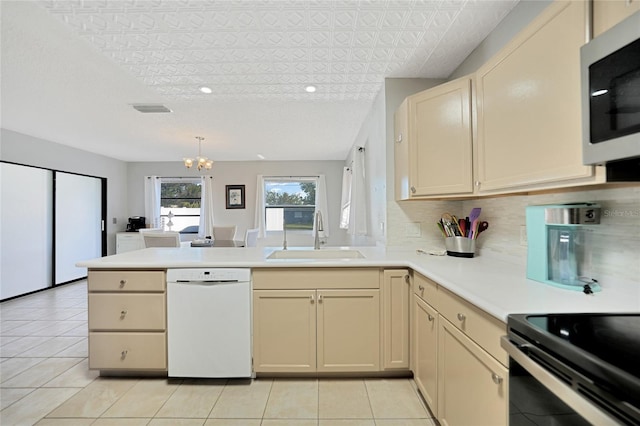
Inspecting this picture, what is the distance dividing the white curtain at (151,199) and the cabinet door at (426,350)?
250 inches

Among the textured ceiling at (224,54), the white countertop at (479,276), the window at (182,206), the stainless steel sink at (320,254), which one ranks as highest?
the textured ceiling at (224,54)

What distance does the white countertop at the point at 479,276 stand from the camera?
1049 mm

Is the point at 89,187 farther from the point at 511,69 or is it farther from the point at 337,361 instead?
the point at 511,69

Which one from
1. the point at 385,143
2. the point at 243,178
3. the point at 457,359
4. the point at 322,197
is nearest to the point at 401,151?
the point at 385,143

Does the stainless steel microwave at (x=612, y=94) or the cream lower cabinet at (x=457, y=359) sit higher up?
the stainless steel microwave at (x=612, y=94)

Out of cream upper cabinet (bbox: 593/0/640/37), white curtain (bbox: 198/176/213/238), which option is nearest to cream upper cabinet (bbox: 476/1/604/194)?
cream upper cabinet (bbox: 593/0/640/37)

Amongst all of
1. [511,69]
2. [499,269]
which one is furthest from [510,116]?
[499,269]

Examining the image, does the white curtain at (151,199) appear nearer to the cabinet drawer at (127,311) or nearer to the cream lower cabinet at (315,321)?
the cabinet drawer at (127,311)

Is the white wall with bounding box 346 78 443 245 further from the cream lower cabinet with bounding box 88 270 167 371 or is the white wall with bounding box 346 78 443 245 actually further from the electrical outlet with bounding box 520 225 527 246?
the cream lower cabinet with bounding box 88 270 167 371

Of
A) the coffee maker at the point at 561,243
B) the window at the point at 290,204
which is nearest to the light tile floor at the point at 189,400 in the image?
the coffee maker at the point at 561,243

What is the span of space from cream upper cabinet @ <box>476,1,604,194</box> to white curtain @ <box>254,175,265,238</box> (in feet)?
17.7

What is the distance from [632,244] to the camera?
1117mm

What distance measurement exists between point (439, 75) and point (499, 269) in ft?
5.65

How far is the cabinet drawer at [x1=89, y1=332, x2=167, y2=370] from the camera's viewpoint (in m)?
2.07
